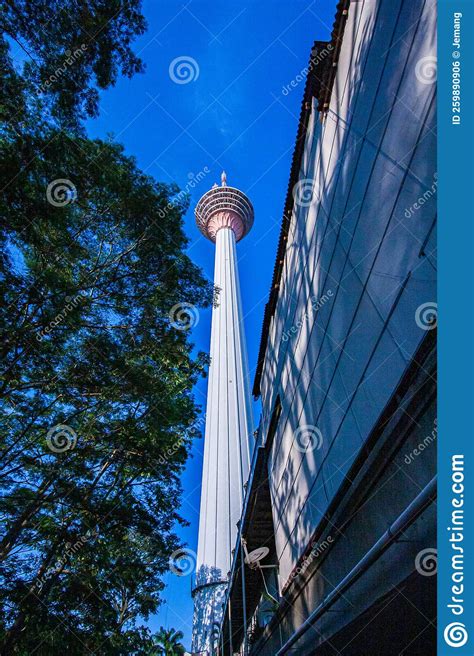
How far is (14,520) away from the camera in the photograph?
7.03m

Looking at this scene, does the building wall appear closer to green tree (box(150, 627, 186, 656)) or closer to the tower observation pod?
the tower observation pod

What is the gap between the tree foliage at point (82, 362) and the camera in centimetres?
597

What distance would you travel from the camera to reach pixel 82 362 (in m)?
7.59

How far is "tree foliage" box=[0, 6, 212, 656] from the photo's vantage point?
5.97m

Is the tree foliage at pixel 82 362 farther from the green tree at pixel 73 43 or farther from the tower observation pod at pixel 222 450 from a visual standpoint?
the tower observation pod at pixel 222 450

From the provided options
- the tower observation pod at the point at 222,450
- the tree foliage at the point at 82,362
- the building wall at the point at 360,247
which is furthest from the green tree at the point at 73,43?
the tower observation pod at the point at 222,450

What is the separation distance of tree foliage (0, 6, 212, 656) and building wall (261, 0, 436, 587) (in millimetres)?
2743

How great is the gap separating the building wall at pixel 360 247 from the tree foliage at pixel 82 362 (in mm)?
2743

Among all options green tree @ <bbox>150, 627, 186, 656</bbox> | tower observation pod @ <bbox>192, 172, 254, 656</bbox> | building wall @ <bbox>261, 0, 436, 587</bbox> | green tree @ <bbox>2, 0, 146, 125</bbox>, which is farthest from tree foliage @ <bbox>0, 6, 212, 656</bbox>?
green tree @ <bbox>150, 627, 186, 656</bbox>

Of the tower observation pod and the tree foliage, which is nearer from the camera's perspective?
the tree foliage

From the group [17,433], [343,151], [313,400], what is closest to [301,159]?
[343,151]

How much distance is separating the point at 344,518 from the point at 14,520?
5536 millimetres

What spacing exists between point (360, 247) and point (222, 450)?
Result: 24.4m

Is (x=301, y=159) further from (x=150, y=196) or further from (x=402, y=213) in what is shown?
(x=402, y=213)
